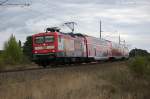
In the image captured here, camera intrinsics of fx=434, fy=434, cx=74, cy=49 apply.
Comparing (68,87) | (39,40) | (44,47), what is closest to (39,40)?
(39,40)

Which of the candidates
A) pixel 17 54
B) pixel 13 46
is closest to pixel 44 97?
pixel 17 54

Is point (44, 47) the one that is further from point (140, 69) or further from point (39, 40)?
point (140, 69)

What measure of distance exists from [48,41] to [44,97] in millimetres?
19832

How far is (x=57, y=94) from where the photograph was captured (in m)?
17.9

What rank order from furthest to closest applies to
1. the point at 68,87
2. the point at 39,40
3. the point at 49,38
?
the point at 39,40, the point at 49,38, the point at 68,87

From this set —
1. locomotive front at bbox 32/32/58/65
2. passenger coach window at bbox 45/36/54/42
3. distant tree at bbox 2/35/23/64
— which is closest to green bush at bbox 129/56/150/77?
locomotive front at bbox 32/32/58/65

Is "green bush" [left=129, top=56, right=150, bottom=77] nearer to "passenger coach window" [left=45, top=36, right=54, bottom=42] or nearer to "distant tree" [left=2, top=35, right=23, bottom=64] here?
"passenger coach window" [left=45, top=36, right=54, bottom=42]

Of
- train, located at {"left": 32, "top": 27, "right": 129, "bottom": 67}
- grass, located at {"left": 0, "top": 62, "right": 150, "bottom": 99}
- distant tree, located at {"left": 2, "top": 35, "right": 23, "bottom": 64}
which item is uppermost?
train, located at {"left": 32, "top": 27, "right": 129, "bottom": 67}

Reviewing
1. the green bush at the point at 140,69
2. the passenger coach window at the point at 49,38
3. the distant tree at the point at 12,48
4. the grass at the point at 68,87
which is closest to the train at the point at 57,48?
the passenger coach window at the point at 49,38

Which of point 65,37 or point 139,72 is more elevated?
point 65,37

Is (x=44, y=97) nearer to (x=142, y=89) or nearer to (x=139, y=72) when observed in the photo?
(x=142, y=89)

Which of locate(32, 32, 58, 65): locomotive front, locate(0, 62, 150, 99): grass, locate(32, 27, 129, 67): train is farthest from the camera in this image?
locate(32, 27, 129, 67): train

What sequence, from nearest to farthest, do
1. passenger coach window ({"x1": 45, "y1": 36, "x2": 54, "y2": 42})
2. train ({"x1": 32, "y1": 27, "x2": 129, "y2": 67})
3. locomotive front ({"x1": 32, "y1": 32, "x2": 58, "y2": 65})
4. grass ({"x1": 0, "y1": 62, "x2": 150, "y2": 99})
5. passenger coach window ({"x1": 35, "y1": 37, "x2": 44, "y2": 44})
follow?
grass ({"x1": 0, "y1": 62, "x2": 150, "y2": 99}) < locomotive front ({"x1": 32, "y1": 32, "x2": 58, "y2": 65}) < train ({"x1": 32, "y1": 27, "x2": 129, "y2": 67}) < passenger coach window ({"x1": 45, "y1": 36, "x2": 54, "y2": 42}) < passenger coach window ({"x1": 35, "y1": 37, "x2": 44, "y2": 44})

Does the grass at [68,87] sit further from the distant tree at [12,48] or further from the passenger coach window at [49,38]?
the distant tree at [12,48]
